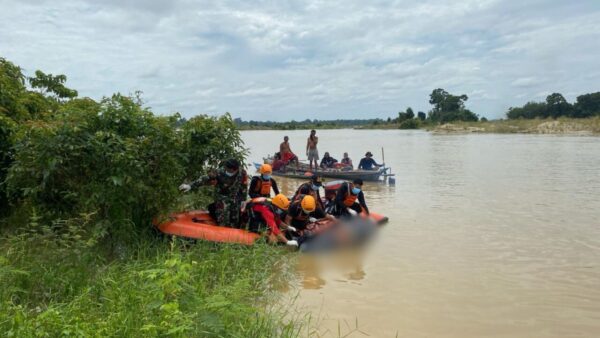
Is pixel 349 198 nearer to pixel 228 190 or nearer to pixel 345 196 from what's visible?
pixel 345 196

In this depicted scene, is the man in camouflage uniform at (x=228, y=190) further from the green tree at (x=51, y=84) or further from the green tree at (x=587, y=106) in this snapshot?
the green tree at (x=587, y=106)

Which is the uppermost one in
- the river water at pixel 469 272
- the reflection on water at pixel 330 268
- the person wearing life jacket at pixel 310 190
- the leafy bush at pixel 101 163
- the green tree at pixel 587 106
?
the green tree at pixel 587 106

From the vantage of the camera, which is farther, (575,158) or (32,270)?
(575,158)

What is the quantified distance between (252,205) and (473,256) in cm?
360

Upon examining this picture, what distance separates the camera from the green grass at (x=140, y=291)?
3473 millimetres

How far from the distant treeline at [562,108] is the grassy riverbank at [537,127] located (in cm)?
615

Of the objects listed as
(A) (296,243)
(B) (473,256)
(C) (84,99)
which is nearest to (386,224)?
(B) (473,256)

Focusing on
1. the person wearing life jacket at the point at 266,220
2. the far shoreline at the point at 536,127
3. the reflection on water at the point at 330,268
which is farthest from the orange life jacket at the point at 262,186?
the far shoreline at the point at 536,127

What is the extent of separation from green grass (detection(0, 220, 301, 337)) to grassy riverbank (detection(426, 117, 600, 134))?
4707 cm

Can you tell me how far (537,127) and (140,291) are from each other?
54228 mm

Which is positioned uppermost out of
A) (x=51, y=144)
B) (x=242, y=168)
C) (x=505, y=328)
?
(x=51, y=144)

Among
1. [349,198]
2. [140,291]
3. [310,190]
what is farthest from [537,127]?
[140,291]

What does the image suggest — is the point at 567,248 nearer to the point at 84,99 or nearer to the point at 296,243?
the point at 296,243

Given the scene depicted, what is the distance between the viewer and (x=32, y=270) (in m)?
4.88
